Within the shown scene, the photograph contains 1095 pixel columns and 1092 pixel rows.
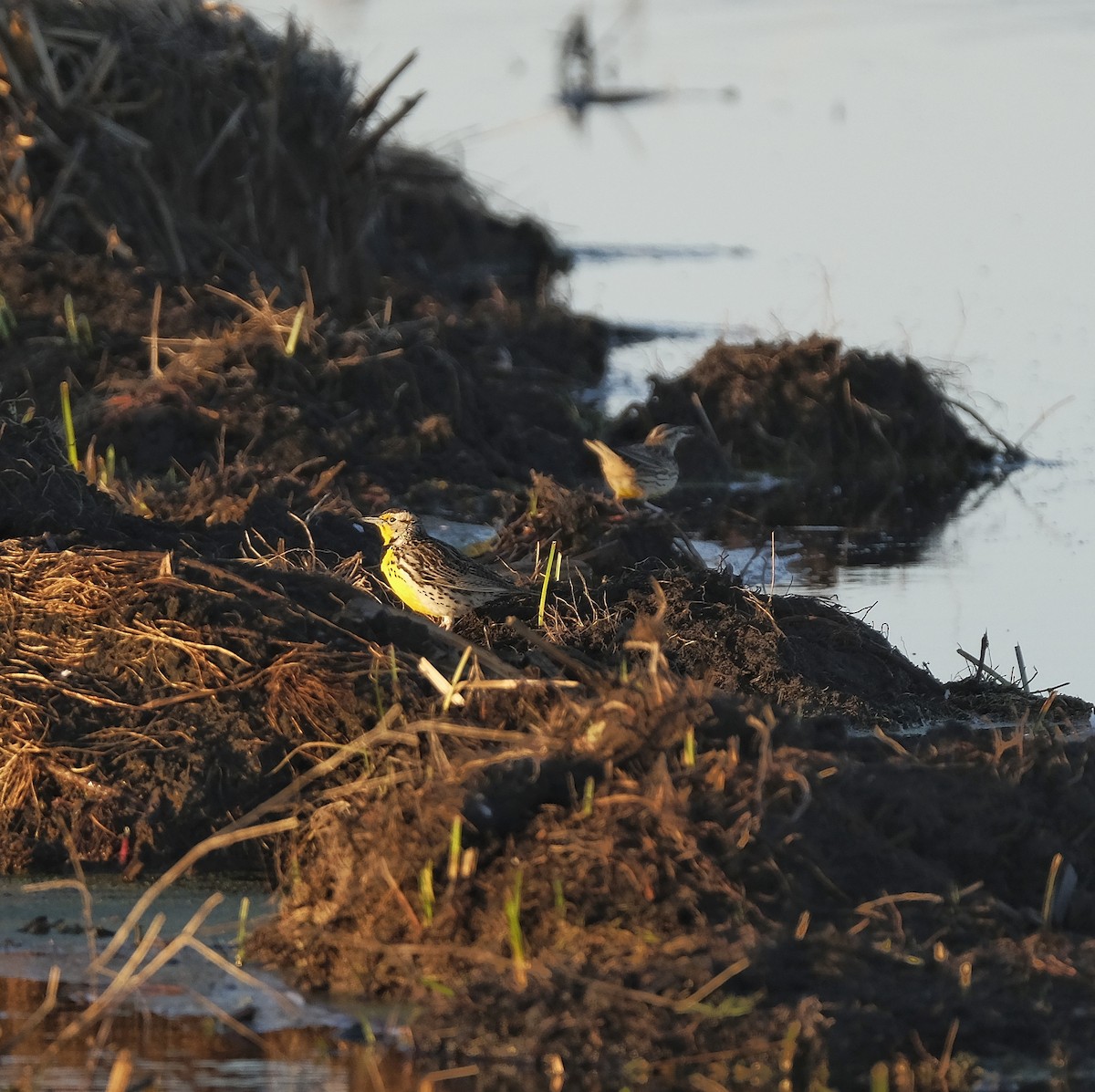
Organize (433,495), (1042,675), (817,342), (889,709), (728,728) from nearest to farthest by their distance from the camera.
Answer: (728,728) < (889,709) < (1042,675) < (433,495) < (817,342)

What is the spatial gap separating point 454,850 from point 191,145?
1198 centimetres

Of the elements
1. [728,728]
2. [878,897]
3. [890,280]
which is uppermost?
[890,280]

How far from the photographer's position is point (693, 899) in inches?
232

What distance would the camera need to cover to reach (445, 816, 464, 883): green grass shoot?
6.06 m

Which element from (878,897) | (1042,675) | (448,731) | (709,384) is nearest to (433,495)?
(709,384)

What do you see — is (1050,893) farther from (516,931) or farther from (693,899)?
(516,931)

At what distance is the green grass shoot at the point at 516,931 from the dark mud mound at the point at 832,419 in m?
10.8

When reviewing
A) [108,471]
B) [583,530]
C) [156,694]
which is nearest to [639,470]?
[583,530]

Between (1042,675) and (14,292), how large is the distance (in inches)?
344

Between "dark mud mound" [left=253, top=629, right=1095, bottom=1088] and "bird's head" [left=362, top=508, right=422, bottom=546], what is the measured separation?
3.05 meters

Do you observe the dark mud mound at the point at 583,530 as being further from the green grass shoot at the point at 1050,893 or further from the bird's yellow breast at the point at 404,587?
the green grass shoot at the point at 1050,893

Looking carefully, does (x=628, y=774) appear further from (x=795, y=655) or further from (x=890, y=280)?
(x=890, y=280)

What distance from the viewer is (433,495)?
1418 centimetres

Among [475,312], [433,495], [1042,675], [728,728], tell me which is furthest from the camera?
[475,312]
